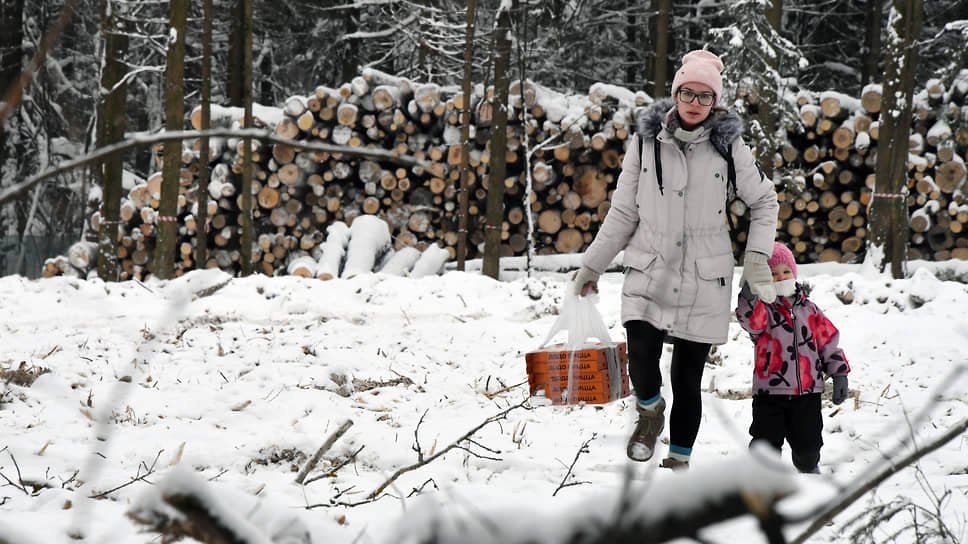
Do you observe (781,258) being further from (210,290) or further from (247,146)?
(247,146)

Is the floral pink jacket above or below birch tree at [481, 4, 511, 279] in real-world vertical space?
below

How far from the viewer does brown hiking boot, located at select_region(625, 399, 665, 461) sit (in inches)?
127

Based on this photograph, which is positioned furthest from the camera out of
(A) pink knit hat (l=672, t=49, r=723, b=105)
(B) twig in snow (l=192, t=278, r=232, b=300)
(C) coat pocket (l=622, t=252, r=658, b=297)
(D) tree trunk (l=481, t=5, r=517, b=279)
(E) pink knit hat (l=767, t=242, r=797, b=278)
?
(D) tree trunk (l=481, t=5, r=517, b=279)

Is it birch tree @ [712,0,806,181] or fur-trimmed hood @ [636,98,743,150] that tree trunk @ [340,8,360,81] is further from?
fur-trimmed hood @ [636,98,743,150]

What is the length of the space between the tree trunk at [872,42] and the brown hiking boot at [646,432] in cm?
1387

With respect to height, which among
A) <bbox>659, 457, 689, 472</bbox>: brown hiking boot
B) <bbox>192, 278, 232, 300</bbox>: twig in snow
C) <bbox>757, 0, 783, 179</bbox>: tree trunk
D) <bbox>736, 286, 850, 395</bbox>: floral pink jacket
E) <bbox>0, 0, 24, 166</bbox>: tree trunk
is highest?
<bbox>0, 0, 24, 166</bbox>: tree trunk

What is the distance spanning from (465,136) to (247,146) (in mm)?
2554

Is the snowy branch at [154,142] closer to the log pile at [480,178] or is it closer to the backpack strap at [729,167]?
the backpack strap at [729,167]

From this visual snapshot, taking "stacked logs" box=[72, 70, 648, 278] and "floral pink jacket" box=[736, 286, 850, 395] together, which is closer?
"floral pink jacket" box=[736, 286, 850, 395]

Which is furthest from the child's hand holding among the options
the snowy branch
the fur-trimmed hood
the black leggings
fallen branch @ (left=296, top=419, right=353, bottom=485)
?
the snowy branch

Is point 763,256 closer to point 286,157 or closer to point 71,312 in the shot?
point 71,312

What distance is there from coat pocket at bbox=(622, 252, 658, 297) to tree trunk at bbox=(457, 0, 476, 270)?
6.66 m

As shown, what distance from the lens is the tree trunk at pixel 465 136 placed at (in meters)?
9.65

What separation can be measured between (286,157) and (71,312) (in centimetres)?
462
